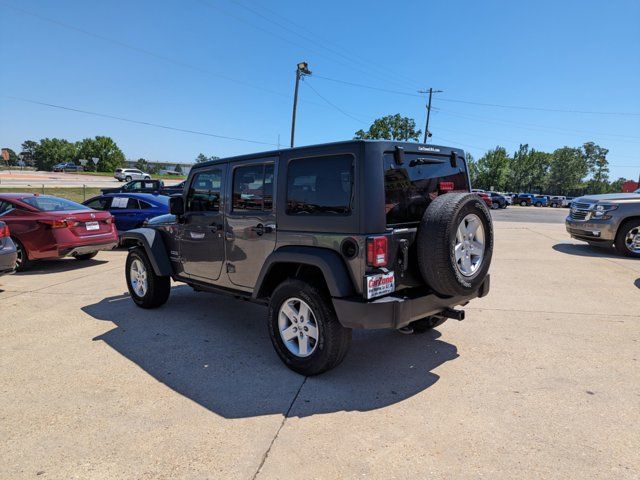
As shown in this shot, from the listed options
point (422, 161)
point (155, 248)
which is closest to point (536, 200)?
point (422, 161)

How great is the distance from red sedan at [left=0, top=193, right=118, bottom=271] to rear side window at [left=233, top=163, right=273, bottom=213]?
5.04 metres

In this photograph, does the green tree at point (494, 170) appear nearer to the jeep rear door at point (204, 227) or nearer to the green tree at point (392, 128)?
the green tree at point (392, 128)

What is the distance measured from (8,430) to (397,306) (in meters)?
2.75

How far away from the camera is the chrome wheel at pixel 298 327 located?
337 cm

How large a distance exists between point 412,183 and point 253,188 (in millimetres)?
1533

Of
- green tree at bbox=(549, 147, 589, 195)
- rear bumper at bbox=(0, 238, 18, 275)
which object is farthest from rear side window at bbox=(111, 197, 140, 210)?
green tree at bbox=(549, 147, 589, 195)

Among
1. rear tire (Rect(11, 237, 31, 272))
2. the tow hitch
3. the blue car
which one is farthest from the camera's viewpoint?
the blue car

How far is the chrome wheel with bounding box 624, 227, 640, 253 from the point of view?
357 inches

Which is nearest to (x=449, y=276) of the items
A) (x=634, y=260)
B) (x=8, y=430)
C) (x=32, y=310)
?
(x=8, y=430)

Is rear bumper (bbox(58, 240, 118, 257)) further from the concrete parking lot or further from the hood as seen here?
the hood

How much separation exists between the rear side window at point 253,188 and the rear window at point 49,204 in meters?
5.56

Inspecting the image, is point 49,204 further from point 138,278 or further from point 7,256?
point 138,278

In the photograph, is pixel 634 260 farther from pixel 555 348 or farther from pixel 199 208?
pixel 199 208

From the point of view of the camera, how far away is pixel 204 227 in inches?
177
